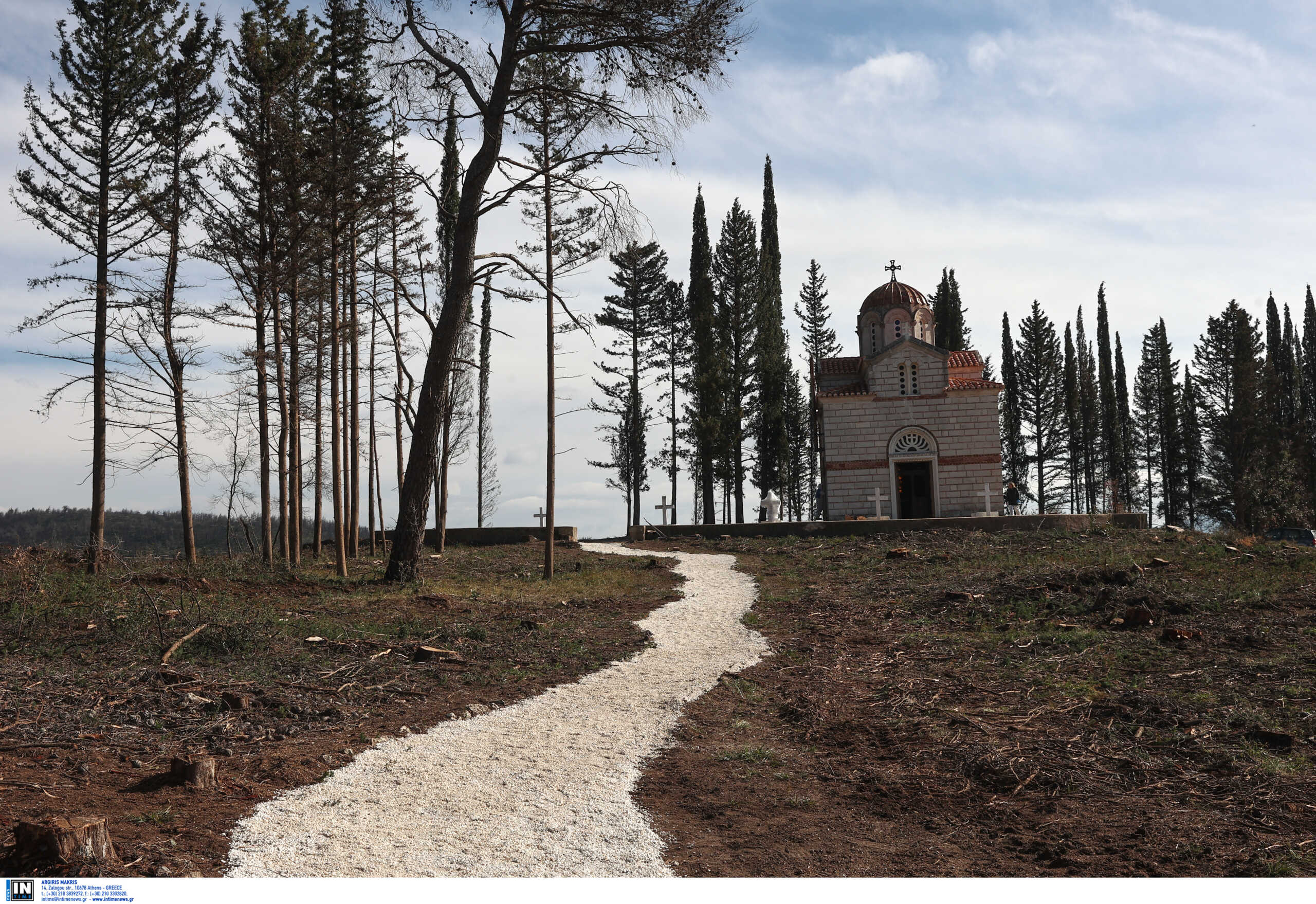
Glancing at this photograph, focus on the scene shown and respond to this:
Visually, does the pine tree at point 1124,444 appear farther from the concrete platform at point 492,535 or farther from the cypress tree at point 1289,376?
the concrete platform at point 492,535

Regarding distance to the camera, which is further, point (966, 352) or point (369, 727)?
point (966, 352)

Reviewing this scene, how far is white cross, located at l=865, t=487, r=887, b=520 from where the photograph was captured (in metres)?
30.5

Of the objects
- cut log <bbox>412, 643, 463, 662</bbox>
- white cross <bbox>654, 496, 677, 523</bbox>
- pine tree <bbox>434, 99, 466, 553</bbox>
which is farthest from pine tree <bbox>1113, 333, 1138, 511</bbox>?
cut log <bbox>412, 643, 463, 662</bbox>

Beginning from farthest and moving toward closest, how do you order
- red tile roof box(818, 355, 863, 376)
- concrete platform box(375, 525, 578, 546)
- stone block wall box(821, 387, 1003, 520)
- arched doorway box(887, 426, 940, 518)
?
red tile roof box(818, 355, 863, 376), arched doorway box(887, 426, 940, 518), stone block wall box(821, 387, 1003, 520), concrete platform box(375, 525, 578, 546)

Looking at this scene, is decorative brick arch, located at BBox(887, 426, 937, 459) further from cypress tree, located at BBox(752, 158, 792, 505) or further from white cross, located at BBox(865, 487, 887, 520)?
cypress tree, located at BBox(752, 158, 792, 505)

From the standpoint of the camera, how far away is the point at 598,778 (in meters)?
5.68

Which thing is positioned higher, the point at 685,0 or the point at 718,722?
the point at 685,0

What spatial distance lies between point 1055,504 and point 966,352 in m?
18.9

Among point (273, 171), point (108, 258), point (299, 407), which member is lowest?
point (299, 407)

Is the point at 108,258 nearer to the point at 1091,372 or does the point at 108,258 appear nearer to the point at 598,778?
the point at 598,778

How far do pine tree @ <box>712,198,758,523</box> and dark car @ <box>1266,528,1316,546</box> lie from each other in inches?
Answer: 739

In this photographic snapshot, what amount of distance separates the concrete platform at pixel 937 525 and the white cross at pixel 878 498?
18.2 ft

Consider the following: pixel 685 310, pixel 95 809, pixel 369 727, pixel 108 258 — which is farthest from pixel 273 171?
pixel 685 310

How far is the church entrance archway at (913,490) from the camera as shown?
3102 cm
